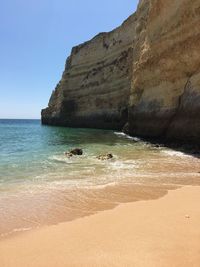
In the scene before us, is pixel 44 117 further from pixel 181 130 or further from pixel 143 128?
pixel 181 130

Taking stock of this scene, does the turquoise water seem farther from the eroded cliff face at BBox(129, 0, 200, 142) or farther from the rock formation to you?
the rock formation

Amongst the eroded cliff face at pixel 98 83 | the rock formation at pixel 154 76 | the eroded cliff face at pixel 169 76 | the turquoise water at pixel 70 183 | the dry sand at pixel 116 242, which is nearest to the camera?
the dry sand at pixel 116 242

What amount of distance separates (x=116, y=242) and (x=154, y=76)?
75.6 feet

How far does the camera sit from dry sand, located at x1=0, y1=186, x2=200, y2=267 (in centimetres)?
371

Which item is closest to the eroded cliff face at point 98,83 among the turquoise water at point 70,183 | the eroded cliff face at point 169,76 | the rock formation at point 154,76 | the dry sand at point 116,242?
the rock formation at point 154,76

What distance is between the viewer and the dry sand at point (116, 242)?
3715 millimetres

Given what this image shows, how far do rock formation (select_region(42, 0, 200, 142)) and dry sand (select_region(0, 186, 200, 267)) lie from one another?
46.3ft

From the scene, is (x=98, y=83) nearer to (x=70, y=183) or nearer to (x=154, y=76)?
(x=154, y=76)

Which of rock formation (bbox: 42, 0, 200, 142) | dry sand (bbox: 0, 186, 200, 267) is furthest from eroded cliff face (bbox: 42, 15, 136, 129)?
dry sand (bbox: 0, 186, 200, 267)

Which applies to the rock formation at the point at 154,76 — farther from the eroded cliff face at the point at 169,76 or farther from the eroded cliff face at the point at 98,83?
the eroded cliff face at the point at 98,83

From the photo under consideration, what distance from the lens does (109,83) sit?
4622cm

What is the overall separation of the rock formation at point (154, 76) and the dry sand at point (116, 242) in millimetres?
14124

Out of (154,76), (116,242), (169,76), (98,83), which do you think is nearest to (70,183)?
(116,242)

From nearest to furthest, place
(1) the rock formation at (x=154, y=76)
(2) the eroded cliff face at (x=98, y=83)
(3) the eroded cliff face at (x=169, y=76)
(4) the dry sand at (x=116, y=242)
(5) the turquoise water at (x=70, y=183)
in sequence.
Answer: (4) the dry sand at (x=116, y=242) < (5) the turquoise water at (x=70, y=183) < (3) the eroded cliff face at (x=169, y=76) < (1) the rock formation at (x=154, y=76) < (2) the eroded cliff face at (x=98, y=83)
